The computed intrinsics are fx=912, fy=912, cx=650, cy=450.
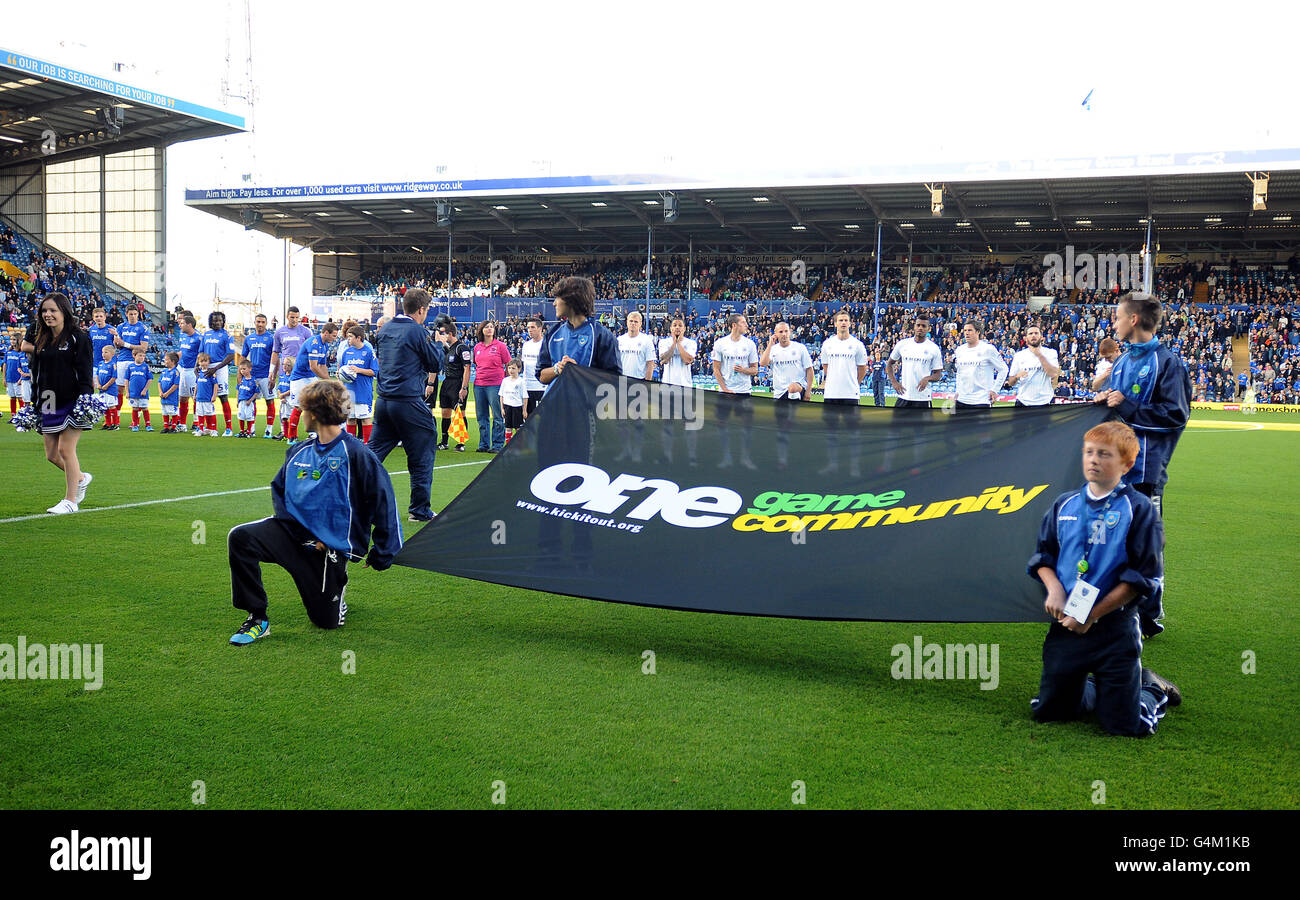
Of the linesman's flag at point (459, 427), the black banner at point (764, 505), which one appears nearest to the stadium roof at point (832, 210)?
the linesman's flag at point (459, 427)

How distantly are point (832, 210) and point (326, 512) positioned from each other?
34.4m

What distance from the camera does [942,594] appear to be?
4.12 meters

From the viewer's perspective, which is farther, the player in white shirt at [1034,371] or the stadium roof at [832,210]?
the stadium roof at [832,210]

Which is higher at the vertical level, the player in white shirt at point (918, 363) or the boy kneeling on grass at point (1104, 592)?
the player in white shirt at point (918, 363)

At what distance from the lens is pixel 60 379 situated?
7395 millimetres

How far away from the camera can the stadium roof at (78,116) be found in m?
32.8

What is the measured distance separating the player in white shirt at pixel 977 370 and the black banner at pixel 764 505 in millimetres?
7107

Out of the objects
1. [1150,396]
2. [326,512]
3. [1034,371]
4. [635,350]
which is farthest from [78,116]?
[1150,396]

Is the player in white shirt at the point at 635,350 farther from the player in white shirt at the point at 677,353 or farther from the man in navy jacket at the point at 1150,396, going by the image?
the man in navy jacket at the point at 1150,396

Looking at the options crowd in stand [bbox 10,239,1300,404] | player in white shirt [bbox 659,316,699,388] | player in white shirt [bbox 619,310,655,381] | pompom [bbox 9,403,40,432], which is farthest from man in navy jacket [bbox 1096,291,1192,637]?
crowd in stand [bbox 10,239,1300,404]

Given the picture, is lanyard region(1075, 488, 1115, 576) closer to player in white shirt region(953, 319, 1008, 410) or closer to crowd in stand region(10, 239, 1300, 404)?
player in white shirt region(953, 319, 1008, 410)

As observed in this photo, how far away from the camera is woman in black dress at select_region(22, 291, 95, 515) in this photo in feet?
24.2
